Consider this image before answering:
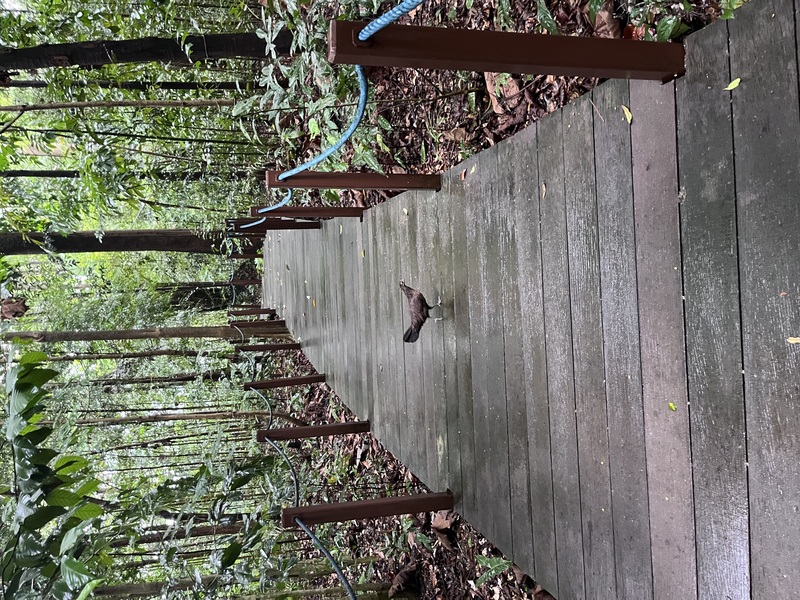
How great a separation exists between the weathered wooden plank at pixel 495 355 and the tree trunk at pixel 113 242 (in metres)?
5.56

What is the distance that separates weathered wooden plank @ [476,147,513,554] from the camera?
2736mm

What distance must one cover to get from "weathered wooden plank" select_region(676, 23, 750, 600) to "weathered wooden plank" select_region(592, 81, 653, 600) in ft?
0.69

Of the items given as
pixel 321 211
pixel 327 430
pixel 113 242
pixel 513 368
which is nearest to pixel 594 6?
pixel 513 368

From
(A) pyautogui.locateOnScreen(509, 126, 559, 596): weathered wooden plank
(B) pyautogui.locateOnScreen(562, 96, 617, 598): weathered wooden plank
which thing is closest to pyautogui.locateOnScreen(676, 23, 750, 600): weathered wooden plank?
(B) pyautogui.locateOnScreen(562, 96, 617, 598): weathered wooden plank

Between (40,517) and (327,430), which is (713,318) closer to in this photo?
(40,517)

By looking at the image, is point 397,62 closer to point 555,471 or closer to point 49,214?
point 555,471

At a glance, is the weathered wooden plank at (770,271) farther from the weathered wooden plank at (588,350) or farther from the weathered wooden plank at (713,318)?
the weathered wooden plank at (588,350)

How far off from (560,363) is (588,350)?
0.59 ft

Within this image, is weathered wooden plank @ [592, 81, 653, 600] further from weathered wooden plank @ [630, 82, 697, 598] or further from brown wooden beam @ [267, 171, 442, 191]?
brown wooden beam @ [267, 171, 442, 191]

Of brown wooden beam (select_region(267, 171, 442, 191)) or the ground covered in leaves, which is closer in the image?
the ground covered in leaves

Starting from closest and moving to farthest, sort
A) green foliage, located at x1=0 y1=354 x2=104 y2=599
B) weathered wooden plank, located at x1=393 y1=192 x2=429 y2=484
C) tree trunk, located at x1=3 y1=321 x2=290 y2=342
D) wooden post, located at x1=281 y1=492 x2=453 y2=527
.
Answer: green foliage, located at x1=0 y1=354 x2=104 y2=599 < wooden post, located at x1=281 y1=492 x2=453 y2=527 < weathered wooden plank, located at x1=393 y1=192 x2=429 y2=484 < tree trunk, located at x1=3 y1=321 x2=290 y2=342

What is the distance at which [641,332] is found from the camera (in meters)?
1.92

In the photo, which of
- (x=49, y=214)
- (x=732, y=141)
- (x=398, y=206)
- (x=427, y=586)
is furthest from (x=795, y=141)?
(x=49, y=214)

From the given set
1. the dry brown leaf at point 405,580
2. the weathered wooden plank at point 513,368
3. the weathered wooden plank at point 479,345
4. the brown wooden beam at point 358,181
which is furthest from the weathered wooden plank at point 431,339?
the dry brown leaf at point 405,580
